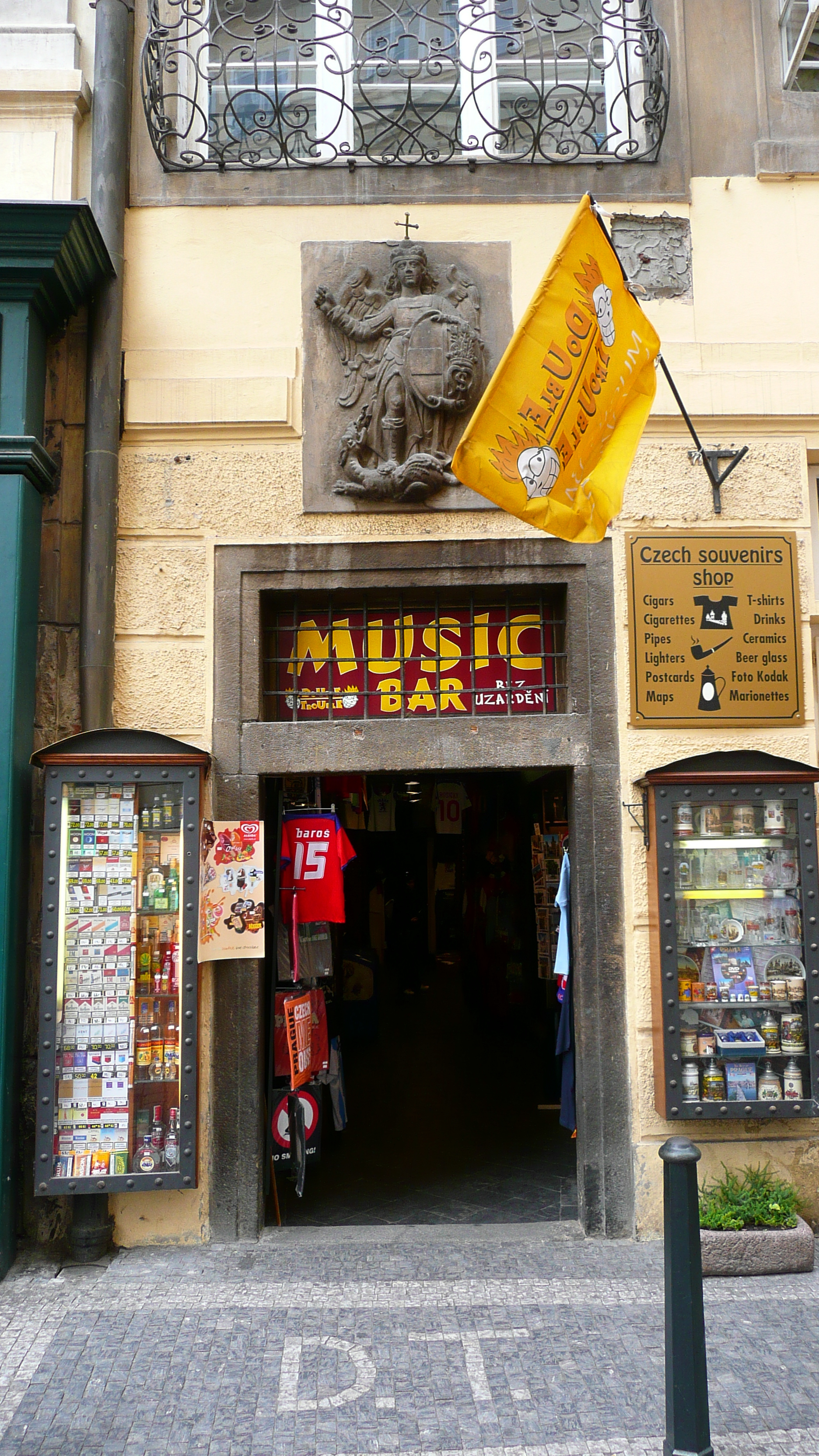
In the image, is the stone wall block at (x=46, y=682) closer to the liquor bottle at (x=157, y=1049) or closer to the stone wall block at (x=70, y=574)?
the stone wall block at (x=70, y=574)

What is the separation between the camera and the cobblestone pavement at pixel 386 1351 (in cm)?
352

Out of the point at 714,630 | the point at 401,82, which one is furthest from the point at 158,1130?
the point at 401,82

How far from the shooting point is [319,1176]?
630 cm

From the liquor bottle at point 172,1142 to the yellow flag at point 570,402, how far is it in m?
3.47

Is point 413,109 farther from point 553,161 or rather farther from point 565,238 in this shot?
point 565,238

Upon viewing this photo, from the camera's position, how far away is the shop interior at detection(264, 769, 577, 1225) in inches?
230

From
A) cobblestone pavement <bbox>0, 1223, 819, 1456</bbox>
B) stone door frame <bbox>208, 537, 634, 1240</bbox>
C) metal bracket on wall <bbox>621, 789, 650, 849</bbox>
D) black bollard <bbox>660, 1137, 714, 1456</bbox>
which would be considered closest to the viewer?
black bollard <bbox>660, 1137, 714, 1456</bbox>

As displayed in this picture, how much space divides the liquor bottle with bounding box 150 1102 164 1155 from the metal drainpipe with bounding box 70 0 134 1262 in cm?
202

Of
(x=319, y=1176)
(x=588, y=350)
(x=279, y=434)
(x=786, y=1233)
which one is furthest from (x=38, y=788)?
(x=786, y=1233)

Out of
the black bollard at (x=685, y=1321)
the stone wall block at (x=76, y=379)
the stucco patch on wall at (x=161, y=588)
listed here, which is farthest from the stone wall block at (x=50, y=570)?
the black bollard at (x=685, y=1321)

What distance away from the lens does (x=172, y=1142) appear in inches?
200

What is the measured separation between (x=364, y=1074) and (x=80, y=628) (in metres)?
5.17

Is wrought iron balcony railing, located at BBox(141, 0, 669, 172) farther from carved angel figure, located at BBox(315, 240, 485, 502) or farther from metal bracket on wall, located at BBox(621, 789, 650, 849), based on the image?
metal bracket on wall, located at BBox(621, 789, 650, 849)

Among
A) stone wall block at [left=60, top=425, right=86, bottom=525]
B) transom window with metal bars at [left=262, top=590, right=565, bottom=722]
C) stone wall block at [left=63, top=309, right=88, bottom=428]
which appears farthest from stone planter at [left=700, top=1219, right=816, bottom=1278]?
stone wall block at [left=63, top=309, right=88, bottom=428]
